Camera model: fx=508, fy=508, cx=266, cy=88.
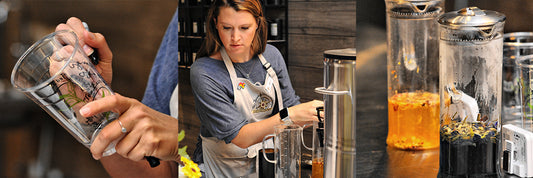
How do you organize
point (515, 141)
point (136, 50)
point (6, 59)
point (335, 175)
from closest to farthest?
point (515, 141), point (335, 175), point (136, 50), point (6, 59)

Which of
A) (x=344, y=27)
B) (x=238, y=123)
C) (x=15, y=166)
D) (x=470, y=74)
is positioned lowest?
(x=15, y=166)

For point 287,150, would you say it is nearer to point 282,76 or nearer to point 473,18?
point 282,76

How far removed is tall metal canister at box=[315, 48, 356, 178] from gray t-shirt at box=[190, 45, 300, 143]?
3.9 inches

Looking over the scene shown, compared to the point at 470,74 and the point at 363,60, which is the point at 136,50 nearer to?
the point at 363,60

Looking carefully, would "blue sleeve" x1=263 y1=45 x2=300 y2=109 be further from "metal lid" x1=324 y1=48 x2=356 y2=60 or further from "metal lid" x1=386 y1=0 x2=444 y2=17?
"metal lid" x1=386 y1=0 x2=444 y2=17

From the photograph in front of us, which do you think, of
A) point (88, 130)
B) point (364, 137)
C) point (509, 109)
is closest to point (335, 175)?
point (364, 137)

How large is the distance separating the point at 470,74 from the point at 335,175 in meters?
0.36

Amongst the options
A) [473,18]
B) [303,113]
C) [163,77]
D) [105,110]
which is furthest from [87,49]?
[473,18]

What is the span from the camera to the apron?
3.82 feet

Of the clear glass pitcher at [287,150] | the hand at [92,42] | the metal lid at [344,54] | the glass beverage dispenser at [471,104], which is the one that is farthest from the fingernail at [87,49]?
the glass beverage dispenser at [471,104]

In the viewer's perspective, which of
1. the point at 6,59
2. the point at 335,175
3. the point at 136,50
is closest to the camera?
the point at 335,175

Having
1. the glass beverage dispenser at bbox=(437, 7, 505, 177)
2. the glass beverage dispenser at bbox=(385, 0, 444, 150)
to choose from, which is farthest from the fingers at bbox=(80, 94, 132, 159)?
the glass beverage dispenser at bbox=(437, 7, 505, 177)

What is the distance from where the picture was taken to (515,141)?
3.34 feet

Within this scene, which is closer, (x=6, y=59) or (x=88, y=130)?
(x=88, y=130)
